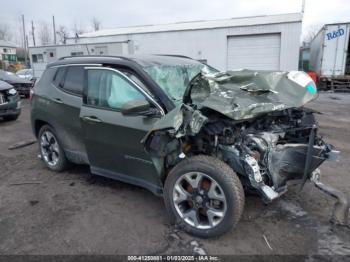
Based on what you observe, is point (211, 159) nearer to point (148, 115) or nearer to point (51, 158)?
point (148, 115)

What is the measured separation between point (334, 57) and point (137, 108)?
16.7 m

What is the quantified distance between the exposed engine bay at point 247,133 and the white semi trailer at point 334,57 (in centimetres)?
1546

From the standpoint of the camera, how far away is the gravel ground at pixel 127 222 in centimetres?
285

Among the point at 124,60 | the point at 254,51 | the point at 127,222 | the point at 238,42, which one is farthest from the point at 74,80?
the point at 238,42

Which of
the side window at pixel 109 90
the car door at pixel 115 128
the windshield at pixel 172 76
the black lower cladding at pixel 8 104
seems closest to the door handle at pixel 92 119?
the car door at pixel 115 128

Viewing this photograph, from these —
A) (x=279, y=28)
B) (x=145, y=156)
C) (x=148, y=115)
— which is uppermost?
(x=279, y=28)

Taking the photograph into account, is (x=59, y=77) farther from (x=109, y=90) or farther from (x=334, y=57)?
(x=334, y=57)

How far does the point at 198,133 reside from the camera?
3.01 m

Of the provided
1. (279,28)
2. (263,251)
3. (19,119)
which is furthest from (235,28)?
(263,251)

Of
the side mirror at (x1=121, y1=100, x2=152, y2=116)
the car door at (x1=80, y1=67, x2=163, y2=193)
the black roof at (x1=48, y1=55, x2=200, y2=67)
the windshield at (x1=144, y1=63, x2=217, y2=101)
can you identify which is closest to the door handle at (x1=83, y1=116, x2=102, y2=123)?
the car door at (x1=80, y1=67, x2=163, y2=193)

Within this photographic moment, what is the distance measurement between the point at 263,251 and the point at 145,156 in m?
1.48

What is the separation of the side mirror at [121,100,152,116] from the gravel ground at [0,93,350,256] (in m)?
1.16

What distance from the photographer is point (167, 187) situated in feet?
10.1

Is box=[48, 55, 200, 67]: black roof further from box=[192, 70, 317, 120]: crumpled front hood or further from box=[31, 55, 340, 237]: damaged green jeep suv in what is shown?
box=[192, 70, 317, 120]: crumpled front hood
